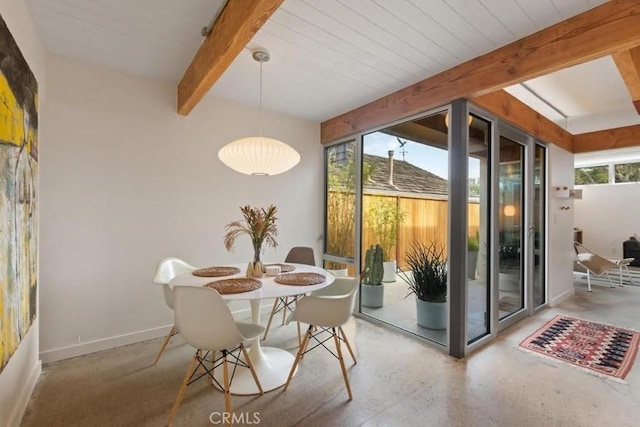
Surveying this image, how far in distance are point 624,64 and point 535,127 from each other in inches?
58.9

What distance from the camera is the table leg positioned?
204 cm

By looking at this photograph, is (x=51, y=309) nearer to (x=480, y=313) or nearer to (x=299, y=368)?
(x=299, y=368)

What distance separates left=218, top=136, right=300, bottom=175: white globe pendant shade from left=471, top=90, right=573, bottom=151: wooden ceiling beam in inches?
66.4

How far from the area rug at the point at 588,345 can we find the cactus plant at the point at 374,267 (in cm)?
152

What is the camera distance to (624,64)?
1.99 m

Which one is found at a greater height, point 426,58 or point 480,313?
point 426,58

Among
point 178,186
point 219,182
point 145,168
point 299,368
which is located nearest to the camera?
point 299,368

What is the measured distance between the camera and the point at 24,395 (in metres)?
1.81

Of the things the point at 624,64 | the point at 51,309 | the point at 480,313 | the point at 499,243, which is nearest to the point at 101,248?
the point at 51,309

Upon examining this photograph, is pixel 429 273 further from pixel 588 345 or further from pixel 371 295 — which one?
pixel 588 345

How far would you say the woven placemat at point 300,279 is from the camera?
6.96 ft

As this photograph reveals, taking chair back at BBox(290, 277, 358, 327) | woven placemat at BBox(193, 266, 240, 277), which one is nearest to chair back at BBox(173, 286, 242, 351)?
chair back at BBox(290, 277, 358, 327)

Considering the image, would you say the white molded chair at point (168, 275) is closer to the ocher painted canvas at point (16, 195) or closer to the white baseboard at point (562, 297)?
the ocher painted canvas at point (16, 195)

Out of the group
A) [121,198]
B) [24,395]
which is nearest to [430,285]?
[121,198]
